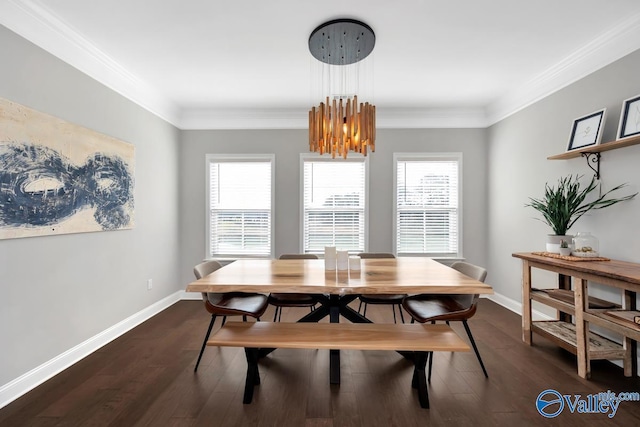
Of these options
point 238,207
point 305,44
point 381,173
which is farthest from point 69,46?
point 381,173

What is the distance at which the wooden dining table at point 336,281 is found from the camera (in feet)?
6.26

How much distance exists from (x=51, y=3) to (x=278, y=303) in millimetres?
2894

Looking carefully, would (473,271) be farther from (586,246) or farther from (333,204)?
(333,204)

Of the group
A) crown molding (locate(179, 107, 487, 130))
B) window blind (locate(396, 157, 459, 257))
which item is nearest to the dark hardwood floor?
window blind (locate(396, 157, 459, 257))

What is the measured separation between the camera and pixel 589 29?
2443 mm

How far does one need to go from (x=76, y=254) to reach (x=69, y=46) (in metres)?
1.73

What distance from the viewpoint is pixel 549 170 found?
10.4 feet

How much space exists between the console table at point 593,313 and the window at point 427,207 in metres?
1.71

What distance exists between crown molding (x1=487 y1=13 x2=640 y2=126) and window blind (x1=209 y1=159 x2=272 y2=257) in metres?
3.33

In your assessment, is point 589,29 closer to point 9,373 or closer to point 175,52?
point 175,52

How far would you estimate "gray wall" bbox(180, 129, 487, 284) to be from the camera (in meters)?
4.36

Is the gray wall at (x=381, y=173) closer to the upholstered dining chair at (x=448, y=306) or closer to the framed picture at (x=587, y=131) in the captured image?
the framed picture at (x=587, y=131)

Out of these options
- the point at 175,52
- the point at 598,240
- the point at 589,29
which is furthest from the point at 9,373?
the point at 589,29

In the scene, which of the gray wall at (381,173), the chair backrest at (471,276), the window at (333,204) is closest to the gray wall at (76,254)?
the gray wall at (381,173)
